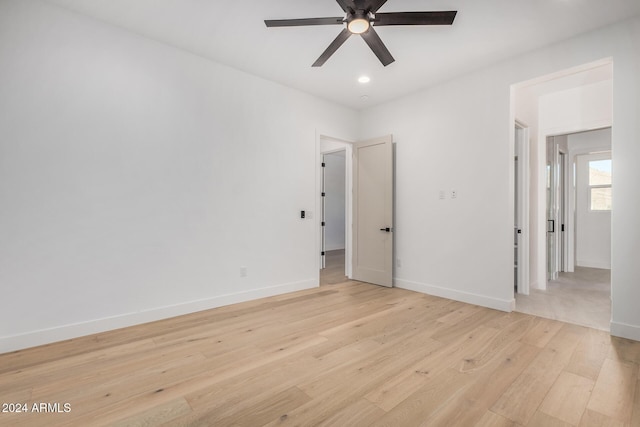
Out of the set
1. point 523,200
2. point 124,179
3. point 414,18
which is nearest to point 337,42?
point 414,18

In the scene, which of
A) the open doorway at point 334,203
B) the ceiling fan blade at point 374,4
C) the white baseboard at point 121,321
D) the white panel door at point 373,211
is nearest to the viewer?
the ceiling fan blade at point 374,4

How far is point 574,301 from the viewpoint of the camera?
3920mm

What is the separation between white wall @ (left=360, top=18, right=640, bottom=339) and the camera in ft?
9.21

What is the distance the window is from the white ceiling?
14.9 ft

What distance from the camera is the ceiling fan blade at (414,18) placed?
2234 mm

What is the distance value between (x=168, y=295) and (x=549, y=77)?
4734 mm

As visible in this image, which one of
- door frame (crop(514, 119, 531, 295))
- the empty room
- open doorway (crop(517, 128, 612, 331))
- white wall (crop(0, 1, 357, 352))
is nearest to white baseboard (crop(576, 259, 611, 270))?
open doorway (crop(517, 128, 612, 331))

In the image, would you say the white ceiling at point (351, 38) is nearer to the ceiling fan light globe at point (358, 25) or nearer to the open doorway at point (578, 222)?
the ceiling fan light globe at point (358, 25)

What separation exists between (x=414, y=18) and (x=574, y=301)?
3955 mm

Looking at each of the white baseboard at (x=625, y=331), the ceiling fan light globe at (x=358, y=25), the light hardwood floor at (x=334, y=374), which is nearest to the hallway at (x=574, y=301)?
the white baseboard at (x=625, y=331)

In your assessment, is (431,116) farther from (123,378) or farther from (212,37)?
(123,378)

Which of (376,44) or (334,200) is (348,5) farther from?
(334,200)

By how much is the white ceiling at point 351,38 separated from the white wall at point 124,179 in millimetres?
304

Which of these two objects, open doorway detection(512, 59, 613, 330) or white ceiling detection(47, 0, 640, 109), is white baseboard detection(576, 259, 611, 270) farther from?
white ceiling detection(47, 0, 640, 109)
